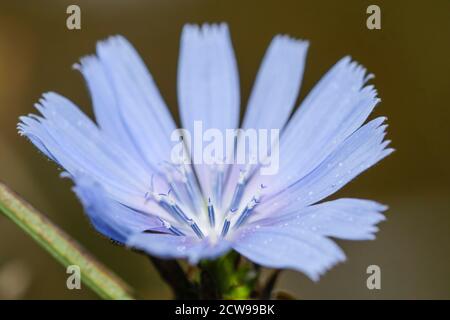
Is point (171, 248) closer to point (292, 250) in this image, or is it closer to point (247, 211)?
point (292, 250)

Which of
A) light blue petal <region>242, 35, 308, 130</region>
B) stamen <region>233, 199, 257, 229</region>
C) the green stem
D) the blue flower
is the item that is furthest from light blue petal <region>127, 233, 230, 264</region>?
light blue petal <region>242, 35, 308, 130</region>

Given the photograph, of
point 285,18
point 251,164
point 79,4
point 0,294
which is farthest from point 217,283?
point 285,18

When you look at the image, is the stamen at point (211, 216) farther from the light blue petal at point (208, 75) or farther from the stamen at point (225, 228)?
the light blue petal at point (208, 75)

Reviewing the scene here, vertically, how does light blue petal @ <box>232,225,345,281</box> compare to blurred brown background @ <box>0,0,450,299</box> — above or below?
below

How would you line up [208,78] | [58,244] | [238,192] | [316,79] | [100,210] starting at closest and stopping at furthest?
[100,210] → [58,244] → [238,192] → [208,78] → [316,79]

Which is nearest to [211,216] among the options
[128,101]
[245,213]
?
[245,213]

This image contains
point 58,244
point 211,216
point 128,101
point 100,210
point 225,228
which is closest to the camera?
point 100,210

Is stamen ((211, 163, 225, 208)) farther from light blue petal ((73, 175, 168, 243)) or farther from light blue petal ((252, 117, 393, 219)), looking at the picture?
light blue petal ((73, 175, 168, 243))

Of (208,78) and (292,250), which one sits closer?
(292,250)

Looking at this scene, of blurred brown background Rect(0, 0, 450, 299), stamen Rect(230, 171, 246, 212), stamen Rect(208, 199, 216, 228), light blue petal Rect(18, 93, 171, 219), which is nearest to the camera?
light blue petal Rect(18, 93, 171, 219)
